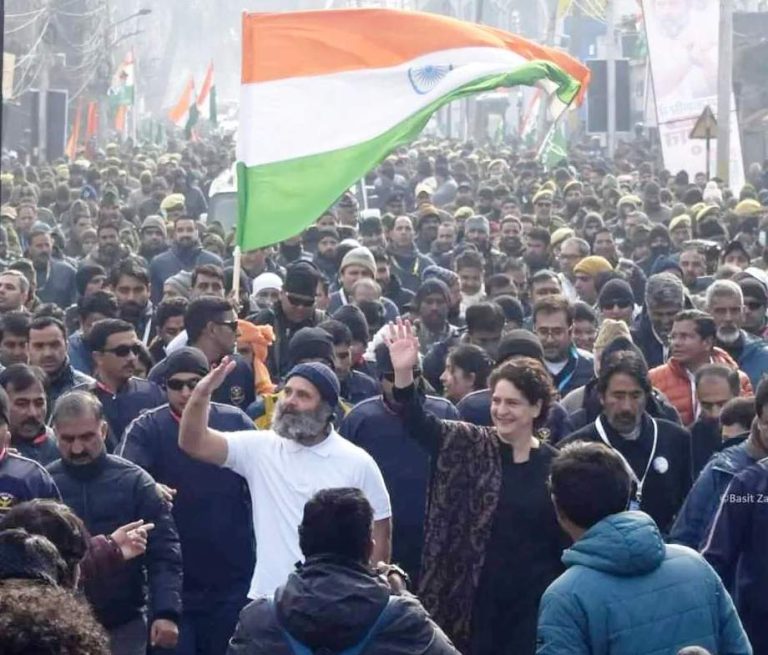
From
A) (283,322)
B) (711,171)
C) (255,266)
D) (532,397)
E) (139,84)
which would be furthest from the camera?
(139,84)

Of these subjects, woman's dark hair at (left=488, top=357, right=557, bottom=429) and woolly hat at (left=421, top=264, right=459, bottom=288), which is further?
woolly hat at (left=421, top=264, right=459, bottom=288)

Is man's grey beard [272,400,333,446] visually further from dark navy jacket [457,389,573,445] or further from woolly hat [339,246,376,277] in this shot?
woolly hat [339,246,376,277]

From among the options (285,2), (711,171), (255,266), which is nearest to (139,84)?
(285,2)

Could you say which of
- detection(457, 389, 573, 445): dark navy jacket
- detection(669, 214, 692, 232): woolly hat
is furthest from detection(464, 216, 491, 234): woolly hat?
detection(457, 389, 573, 445): dark navy jacket

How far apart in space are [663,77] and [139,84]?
191ft

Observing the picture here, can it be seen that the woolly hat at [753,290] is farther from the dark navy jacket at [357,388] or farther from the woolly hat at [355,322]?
the dark navy jacket at [357,388]

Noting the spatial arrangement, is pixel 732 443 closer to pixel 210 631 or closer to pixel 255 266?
pixel 210 631

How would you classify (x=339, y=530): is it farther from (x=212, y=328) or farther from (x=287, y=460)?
(x=212, y=328)

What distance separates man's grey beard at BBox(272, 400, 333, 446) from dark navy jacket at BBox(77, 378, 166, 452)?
6.23 ft

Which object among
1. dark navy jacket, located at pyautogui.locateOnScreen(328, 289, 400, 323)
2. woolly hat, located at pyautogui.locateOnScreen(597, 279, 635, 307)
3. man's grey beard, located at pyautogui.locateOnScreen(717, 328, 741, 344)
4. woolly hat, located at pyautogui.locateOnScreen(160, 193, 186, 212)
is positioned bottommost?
man's grey beard, located at pyautogui.locateOnScreen(717, 328, 741, 344)

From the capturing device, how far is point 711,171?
2927 centimetres

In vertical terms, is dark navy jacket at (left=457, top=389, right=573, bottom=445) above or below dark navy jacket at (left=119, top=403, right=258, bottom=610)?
above

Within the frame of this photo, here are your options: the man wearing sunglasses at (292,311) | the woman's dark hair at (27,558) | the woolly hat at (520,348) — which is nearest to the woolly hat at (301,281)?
the man wearing sunglasses at (292,311)

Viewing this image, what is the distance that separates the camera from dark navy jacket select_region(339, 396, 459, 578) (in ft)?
25.2
